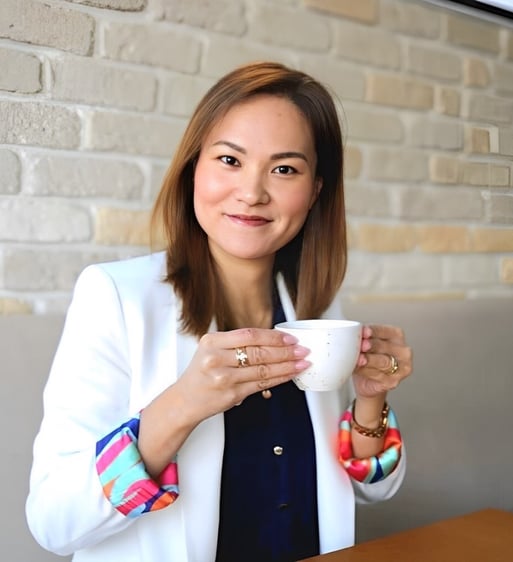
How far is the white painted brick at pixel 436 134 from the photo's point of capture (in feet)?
5.04

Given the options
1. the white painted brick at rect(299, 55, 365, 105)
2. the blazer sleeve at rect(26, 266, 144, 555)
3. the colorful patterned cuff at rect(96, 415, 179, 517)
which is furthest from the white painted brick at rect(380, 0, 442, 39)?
the colorful patterned cuff at rect(96, 415, 179, 517)

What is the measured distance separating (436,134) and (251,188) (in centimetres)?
77

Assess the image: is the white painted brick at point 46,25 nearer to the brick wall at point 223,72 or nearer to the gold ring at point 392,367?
the brick wall at point 223,72

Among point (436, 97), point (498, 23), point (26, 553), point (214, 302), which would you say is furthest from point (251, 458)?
point (498, 23)

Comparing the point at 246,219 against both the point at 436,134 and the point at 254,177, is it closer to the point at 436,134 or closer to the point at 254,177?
the point at 254,177

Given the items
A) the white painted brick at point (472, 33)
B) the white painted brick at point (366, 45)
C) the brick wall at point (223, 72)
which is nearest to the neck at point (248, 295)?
the brick wall at point (223, 72)

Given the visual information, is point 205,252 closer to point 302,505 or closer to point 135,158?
point 135,158

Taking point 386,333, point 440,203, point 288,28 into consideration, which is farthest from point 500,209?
point 386,333

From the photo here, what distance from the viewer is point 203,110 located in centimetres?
98

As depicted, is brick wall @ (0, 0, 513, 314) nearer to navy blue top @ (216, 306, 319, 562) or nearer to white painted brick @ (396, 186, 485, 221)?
white painted brick @ (396, 186, 485, 221)

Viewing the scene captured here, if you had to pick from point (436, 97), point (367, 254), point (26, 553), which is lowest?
point (26, 553)

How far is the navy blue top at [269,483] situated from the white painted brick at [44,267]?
0.35 m

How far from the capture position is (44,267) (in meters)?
1.09

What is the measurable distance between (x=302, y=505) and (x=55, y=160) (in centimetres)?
61
